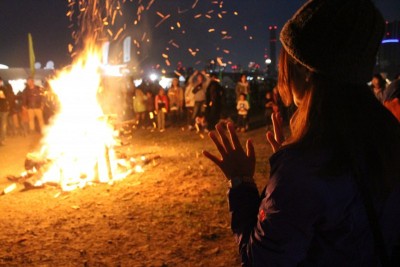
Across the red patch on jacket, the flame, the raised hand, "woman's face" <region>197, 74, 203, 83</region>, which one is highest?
"woman's face" <region>197, 74, 203, 83</region>

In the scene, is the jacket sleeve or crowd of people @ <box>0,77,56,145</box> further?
crowd of people @ <box>0,77,56,145</box>

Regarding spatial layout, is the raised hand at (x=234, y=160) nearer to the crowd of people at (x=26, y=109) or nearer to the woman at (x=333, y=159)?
the woman at (x=333, y=159)

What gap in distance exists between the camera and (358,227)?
1268mm

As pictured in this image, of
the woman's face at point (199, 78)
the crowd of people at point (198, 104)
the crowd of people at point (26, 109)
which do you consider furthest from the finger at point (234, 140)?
the crowd of people at point (26, 109)

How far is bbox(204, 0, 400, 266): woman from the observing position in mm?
1228

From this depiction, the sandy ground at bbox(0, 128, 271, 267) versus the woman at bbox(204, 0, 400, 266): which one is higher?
the woman at bbox(204, 0, 400, 266)

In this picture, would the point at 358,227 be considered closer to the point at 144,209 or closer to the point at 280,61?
the point at 280,61

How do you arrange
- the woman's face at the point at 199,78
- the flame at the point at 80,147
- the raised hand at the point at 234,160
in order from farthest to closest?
1. the woman's face at the point at 199,78
2. the flame at the point at 80,147
3. the raised hand at the point at 234,160

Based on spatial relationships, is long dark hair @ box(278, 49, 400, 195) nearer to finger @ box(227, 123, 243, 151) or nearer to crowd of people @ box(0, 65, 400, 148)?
finger @ box(227, 123, 243, 151)

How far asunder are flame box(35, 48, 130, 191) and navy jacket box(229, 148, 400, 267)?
6533 mm

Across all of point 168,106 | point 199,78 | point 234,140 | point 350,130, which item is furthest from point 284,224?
point 168,106

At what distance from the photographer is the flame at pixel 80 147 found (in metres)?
7.73

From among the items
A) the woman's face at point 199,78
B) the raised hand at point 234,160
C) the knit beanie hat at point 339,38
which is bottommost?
the raised hand at point 234,160

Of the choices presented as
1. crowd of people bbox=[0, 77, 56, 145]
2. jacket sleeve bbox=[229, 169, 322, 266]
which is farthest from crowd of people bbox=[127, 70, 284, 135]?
jacket sleeve bbox=[229, 169, 322, 266]
